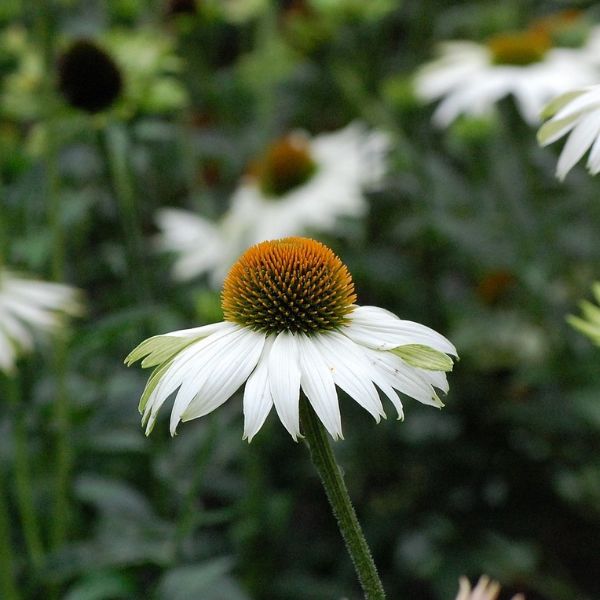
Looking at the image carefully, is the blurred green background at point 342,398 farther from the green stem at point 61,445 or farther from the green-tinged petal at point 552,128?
the green-tinged petal at point 552,128

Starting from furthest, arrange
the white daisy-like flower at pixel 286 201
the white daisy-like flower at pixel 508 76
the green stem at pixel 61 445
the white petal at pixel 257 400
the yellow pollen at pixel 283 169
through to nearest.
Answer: the yellow pollen at pixel 283 169 → the white daisy-like flower at pixel 286 201 → the white daisy-like flower at pixel 508 76 → the green stem at pixel 61 445 → the white petal at pixel 257 400

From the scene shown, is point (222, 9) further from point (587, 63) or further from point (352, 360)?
point (352, 360)

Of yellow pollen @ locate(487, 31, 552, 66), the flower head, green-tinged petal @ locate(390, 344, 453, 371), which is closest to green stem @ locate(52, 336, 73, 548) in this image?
the flower head

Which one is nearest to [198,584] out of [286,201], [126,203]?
[126,203]

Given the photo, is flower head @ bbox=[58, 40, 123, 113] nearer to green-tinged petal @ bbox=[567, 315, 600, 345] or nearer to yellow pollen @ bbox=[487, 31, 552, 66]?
yellow pollen @ bbox=[487, 31, 552, 66]

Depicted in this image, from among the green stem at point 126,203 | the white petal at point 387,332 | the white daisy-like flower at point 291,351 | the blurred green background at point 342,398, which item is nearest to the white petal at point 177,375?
the white daisy-like flower at point 291,351

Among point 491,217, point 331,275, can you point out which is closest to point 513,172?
point 491,217

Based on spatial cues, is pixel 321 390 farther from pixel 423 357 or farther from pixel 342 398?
pixel 342 398
